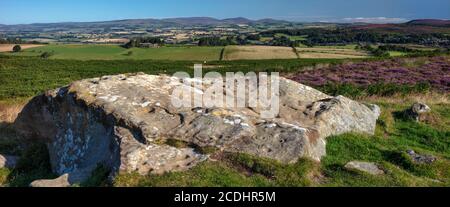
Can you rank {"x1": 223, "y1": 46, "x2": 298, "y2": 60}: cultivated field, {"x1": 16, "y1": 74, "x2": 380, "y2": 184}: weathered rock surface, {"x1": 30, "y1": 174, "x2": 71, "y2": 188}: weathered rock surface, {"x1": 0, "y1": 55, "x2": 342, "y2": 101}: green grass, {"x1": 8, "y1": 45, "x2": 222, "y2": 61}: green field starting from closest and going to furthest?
{"x1": 30, "y1": 174, "x2": 71, "y2": 188}: weathered rock surface, {"x1": 16, "y1": 74, "x2": 380, "y2": 184}: weathered rock surface, {"x1": 0, "y1": 55, "x2": 342, "y2": 101}: green grass, {"x1": 223, "y1": 46, "x2": 298, "y2": 60}: cultivated field, {"x1": 8, "y1": 45, "x2": 222, "y2": 61}: green field

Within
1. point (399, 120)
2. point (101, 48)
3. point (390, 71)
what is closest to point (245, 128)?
point (399, 120)

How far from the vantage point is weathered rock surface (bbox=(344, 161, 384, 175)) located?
387 inches

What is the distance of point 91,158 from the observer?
35.9ft

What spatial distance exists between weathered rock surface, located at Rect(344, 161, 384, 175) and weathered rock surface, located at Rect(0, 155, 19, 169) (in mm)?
9603

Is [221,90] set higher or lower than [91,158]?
higher

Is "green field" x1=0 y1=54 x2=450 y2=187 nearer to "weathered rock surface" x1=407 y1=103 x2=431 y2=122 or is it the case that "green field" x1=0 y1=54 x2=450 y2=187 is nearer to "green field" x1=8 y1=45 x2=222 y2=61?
"weathered rock surface" x1=407 y1=103 x2=431 y2=122

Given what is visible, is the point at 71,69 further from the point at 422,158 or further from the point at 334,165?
the point at 422,158

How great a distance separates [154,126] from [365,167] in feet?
17.4

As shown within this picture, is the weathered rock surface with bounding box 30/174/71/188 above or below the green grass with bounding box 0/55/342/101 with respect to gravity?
above

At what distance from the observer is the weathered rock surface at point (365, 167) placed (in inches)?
387

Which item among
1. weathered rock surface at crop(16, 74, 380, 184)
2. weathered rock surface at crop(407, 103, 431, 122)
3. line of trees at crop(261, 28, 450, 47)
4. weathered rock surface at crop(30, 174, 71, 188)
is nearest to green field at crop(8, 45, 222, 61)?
line of trees at crop(261, 28, 450, 47)

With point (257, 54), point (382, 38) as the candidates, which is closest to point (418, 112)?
point (257, 54)
